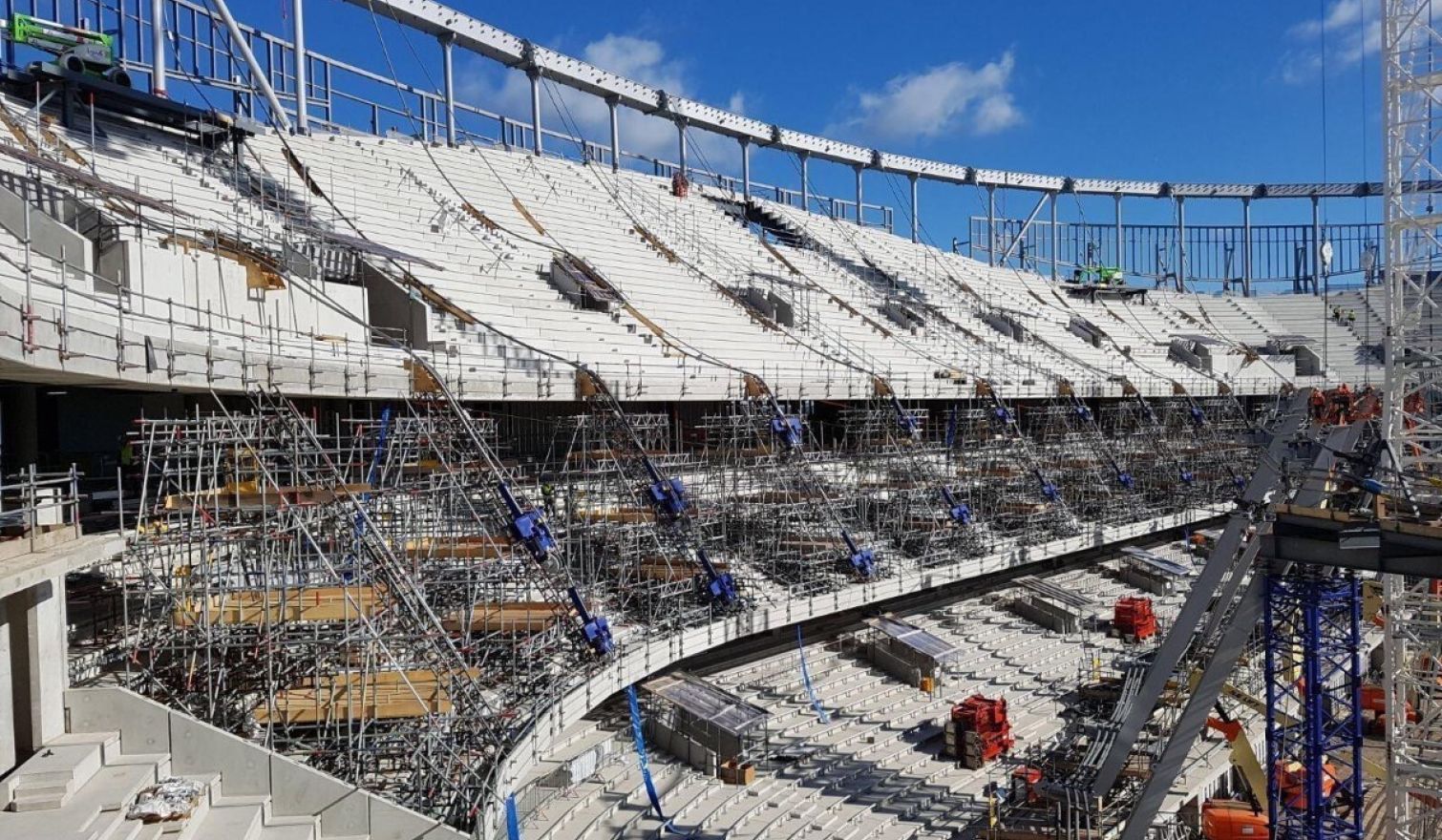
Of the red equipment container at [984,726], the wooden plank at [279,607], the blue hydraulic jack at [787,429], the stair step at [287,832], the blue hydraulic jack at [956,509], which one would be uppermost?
the blue hydraulic jack at [787,429]

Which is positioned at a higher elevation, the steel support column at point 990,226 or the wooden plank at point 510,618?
the steel support column at point 990,226

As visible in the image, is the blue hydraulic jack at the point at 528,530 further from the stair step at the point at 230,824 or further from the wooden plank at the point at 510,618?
the stair step at the point at 230,824

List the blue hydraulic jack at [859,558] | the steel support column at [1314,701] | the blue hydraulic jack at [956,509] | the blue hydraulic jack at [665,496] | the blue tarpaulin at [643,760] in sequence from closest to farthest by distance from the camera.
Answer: the steel support column at [1314,701] → the blue tarpaulin at [643,760] → the blue hydraulic jack at [665,496] → the blue hydraulic jack at [859,558] → the blue hydraulic jack at [956,509]

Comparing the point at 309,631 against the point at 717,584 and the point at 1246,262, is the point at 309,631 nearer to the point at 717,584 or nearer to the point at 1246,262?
the point at 717,584

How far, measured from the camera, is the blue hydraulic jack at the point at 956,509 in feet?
70.8

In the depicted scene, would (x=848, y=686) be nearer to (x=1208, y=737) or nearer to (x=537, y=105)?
(x=1208, y=737)

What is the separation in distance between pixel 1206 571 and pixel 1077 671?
638 cm

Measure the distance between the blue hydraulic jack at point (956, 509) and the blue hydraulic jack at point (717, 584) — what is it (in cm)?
727

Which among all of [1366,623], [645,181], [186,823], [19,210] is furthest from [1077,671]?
[645,181]

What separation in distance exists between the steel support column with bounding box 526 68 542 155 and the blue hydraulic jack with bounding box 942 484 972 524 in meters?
19.6

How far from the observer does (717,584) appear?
52.3 feet

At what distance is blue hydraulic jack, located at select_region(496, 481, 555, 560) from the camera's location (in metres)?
13.5

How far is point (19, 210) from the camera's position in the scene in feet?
41.8

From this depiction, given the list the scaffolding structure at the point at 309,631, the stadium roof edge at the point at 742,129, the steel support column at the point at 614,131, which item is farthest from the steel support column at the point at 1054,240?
the scaffolding structure at the point at 309,631
